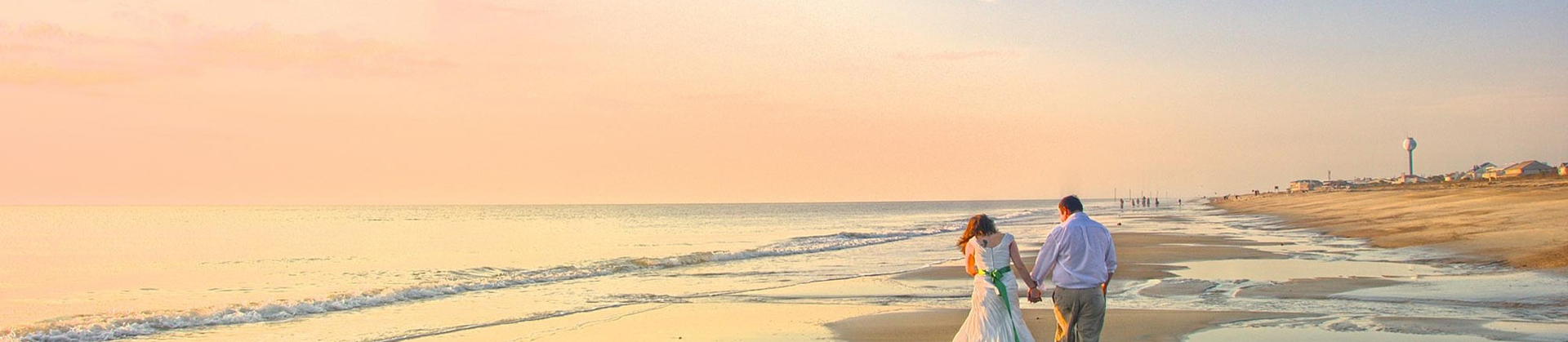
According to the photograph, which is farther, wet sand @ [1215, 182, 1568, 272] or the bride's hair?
wet sand @ [1215, 182, 1568, 272]

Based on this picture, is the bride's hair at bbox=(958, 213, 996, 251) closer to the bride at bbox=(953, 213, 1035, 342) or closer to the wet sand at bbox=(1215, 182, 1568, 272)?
the bride at bbox=(953, 213, 1035, 342)

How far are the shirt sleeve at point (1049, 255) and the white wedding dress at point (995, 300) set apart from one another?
0.12m

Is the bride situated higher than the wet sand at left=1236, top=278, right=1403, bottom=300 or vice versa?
the bride

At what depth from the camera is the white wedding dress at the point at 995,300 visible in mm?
→ 8086

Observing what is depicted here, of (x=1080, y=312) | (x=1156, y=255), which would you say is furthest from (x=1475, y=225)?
(x=1080, y=312)

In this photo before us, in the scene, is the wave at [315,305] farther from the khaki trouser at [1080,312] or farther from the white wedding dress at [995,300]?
the khaki trouser at [1080,312]

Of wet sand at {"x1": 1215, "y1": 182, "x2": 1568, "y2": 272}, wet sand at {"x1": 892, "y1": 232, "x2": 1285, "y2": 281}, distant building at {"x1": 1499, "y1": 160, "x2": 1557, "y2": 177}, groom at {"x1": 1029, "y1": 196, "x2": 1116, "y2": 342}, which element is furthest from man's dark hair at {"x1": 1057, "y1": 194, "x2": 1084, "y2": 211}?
distant building at {"x1": 1499, "y1": 160, "x2": 1557, "y2": 177}

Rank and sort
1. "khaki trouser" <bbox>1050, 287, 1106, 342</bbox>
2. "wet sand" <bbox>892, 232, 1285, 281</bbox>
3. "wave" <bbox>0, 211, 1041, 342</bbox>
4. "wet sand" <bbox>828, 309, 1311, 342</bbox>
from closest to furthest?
"khaki trouser" <bbox>1050, 287, 1106, 342</bbox>, "wet sand" <bbox>828, 309, 1311, 342</bbox>, "wave" <bbox>0, 211, 1041, 342</bbox>, "wet sand" <bbox>892, 232, 1285, 281</bbox>

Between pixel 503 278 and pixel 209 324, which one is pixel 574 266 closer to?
pixel 503 278

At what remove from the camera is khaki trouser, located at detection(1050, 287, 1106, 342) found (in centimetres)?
787

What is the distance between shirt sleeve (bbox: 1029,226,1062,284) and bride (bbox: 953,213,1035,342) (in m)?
0.11

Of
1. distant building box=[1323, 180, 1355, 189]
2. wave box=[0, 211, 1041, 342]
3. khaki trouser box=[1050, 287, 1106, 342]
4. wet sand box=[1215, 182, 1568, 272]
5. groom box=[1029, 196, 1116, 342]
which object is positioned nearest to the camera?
groom box=[1029, 196, 1116, 342]

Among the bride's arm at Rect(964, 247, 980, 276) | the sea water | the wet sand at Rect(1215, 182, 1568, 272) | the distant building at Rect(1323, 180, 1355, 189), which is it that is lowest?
the sea water

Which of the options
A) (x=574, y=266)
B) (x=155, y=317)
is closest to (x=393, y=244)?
(x=574, y=266)
